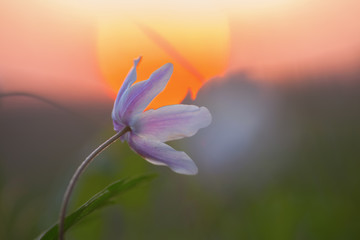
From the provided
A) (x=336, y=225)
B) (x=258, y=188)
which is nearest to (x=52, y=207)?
(x=258, y=188)

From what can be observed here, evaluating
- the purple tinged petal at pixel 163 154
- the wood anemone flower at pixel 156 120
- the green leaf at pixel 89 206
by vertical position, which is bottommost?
the green leaf at pixel 89 206

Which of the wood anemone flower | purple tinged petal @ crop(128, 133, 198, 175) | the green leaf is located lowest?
the green leaf

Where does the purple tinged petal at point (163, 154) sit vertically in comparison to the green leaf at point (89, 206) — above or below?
above

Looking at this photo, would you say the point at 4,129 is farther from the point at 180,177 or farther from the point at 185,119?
the point at 185,119
